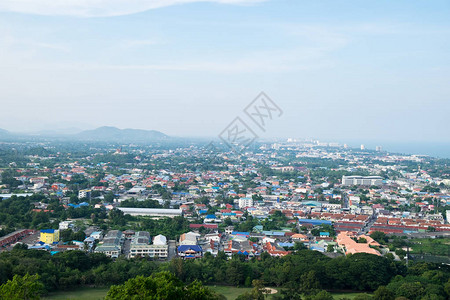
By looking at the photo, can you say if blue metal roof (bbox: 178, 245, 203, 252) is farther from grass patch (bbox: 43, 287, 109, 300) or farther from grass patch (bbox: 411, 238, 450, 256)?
grass patch (bbox: 411, 238, 450, 256)

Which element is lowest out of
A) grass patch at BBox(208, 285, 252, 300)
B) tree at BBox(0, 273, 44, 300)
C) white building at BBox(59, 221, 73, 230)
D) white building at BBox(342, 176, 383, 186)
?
white building at BBox(342, 176, 383, 186)

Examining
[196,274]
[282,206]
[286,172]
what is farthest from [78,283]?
[286,172]

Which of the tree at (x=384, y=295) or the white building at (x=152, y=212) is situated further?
the white building at (x=152, y=212)

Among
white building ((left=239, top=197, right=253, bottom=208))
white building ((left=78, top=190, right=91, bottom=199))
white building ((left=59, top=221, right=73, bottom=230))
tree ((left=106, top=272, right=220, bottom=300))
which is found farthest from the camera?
white building ((left=78, top=190, right=91, bottom=199))

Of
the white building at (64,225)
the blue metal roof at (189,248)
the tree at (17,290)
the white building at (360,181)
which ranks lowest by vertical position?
the white building at (360,181)

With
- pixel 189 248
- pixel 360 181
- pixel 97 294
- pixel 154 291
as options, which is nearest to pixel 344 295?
pixel 189 248

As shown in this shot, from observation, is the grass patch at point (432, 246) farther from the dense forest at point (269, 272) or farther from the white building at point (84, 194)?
the white building at point (84, 194)

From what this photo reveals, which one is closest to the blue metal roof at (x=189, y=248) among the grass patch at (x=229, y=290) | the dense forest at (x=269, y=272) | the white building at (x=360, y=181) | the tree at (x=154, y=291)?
the dense forest at (x=269, y=272)

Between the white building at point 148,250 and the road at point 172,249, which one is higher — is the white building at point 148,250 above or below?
above

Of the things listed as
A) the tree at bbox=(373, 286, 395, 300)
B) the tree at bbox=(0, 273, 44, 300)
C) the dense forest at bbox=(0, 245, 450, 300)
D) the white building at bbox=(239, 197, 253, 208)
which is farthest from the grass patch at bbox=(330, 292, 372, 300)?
the white building at bbox=(239, 197, 253, 208)
